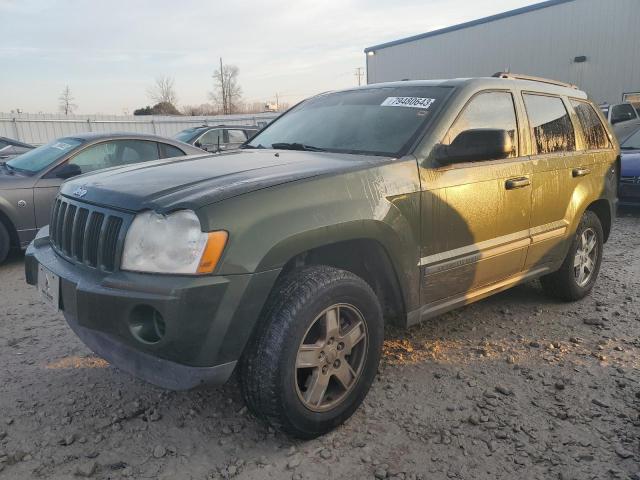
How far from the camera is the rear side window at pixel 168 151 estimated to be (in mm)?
6602

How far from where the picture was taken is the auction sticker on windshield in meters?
3.23

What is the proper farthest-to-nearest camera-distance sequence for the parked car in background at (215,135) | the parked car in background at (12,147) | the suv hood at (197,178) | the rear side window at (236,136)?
the rear side window at (236,136)
the parked car in background at (215,135)
the parked car in background at (12,147)
the suv hood at (197,178)

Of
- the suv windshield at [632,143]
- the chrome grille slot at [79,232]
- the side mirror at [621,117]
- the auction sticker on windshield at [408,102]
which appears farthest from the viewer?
the side mirror at [621,117]

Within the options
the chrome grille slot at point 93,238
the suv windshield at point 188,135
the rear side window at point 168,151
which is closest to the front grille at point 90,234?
the chrome grille slot at point 93,238

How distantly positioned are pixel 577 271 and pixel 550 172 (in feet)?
3.76

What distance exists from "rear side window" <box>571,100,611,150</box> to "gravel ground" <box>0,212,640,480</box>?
147 centimetres

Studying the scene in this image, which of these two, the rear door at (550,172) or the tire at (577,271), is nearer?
the rear door at (550,172)

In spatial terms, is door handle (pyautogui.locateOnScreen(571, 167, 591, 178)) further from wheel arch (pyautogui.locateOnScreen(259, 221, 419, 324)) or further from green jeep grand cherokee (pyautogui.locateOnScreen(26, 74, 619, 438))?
wheel arch (pyautogui.locateOnScreen(259, 221, 419, 324))

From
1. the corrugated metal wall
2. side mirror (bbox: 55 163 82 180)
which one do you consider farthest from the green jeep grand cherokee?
the corrugated metal wall

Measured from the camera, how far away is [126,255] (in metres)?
2.24

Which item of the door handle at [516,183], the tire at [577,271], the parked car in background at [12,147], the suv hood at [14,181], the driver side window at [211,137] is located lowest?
the tire at [577,271]

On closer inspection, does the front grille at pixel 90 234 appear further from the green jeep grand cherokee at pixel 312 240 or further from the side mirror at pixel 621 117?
the side mirror at pixel 621 117

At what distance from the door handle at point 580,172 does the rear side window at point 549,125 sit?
0.16 metres

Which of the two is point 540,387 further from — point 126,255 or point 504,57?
point 504,57
